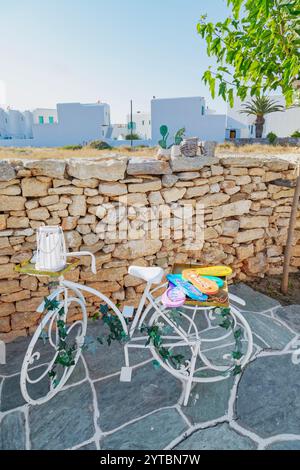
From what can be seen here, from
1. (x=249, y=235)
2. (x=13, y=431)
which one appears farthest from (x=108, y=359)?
(x=249, y=235)

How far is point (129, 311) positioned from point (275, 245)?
261 cm

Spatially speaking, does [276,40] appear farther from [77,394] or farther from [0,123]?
[0,123]

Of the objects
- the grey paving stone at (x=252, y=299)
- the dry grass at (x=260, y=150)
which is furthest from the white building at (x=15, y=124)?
the grey paving stone at (x=252, y=299)

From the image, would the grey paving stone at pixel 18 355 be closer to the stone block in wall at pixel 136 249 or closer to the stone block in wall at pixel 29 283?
the stone block in wall at pixel 29 283

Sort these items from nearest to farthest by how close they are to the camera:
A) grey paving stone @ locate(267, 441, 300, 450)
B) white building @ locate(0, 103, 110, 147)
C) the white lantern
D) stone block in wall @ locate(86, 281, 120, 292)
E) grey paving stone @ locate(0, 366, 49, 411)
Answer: grey paving stone @ locate(267, 441, 300, 450), the white lantern, grey paving stone @ locate(0, 366, 49, 411), stone block in wall @ locate(86, 281, 120, 292), white building @ locate(0, 103, 110, 147)

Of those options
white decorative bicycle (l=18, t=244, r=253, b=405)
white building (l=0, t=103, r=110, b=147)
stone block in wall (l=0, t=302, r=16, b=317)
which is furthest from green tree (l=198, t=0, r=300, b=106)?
white building (l=0, t=103, r=110, b=147)

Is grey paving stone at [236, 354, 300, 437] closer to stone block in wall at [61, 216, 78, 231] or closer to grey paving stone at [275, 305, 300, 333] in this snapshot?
grey paving stone at [275, 305, 300, 333]

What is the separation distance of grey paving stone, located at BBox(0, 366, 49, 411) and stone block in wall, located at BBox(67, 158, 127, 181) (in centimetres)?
178

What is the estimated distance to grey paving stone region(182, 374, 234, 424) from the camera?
6.97ft

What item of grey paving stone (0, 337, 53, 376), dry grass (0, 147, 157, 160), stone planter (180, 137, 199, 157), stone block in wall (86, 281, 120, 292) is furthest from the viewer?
dry grass (0, 147, 157, 160)

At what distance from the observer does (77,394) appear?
2.33m

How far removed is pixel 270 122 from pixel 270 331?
82.8 ft

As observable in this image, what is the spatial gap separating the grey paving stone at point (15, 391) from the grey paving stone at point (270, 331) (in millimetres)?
1915

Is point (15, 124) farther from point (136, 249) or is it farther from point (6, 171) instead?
point (136, 249)
